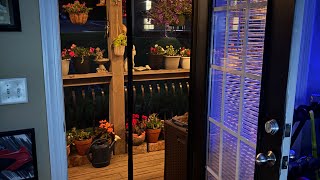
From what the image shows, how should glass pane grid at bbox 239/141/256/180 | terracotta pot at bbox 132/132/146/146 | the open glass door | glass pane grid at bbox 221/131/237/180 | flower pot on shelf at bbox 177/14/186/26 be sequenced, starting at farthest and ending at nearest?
1. terracotta pot at bbox 132/132/146/146
2. flower pot on shelf at bbox 177/14/186/26
3. glass pane grid at bbox 221/131/237/180
4. glass pane grid at bbox 239/141/256/180
5. the open glass door

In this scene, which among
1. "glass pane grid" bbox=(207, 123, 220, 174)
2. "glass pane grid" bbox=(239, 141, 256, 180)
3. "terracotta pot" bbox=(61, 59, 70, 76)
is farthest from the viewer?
"terracotta pot" bbox=(61, 59, 70, 76)

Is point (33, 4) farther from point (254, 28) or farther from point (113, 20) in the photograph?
point (113, 20)

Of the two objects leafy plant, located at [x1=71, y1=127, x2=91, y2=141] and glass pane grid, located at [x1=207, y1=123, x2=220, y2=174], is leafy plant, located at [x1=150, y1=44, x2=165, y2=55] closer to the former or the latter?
leafy plant, located at [x1=71, y1=127, x2=91, y2=141]

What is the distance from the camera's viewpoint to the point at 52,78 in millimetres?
1492

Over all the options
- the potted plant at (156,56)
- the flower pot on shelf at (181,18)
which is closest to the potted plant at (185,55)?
the potted plant at (156,56)

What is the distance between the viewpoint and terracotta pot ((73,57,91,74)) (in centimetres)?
353

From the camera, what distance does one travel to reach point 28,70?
1.44 metres

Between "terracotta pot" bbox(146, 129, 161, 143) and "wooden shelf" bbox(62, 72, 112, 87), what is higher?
"wooden shelf" bbox(62, 72, 112, 87)

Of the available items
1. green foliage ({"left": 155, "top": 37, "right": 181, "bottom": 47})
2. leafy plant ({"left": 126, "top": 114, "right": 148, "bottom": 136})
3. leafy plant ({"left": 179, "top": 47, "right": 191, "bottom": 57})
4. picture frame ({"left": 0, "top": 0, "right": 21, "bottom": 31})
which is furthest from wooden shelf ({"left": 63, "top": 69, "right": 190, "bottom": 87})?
picture frame ({"left": 0, "top": 0, "right": 21, "bottom": 31})

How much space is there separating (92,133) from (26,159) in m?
2.20

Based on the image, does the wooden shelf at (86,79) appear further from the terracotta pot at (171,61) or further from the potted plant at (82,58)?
the terracotta pot at (171,61)

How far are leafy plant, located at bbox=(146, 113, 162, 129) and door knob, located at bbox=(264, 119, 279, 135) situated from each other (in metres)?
2.67

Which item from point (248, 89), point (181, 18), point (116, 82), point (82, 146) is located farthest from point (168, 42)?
point (248, 89)

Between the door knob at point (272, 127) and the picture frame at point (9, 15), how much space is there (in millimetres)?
1150
